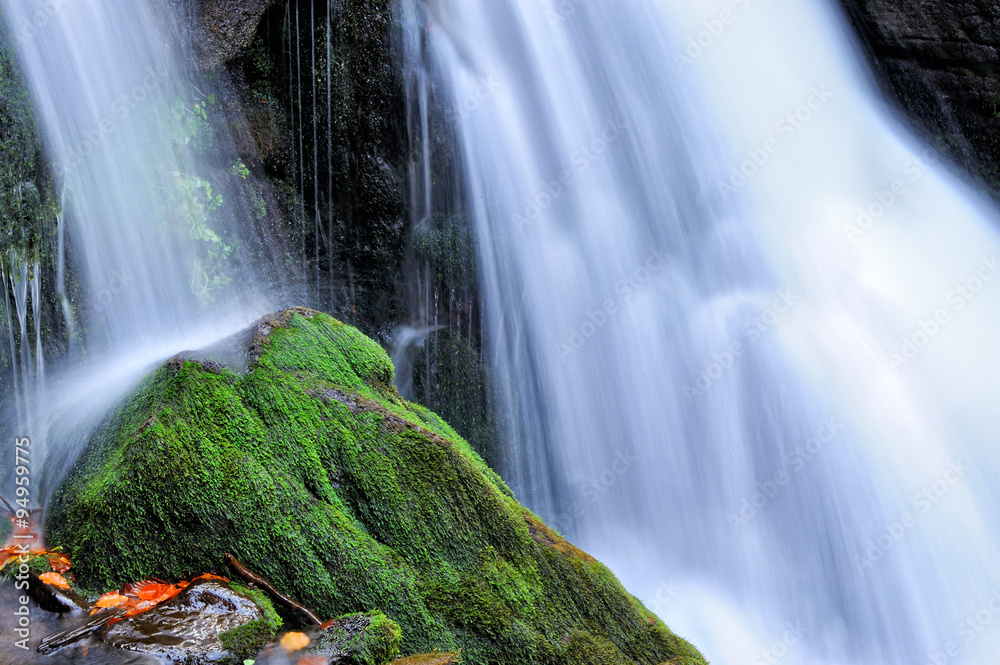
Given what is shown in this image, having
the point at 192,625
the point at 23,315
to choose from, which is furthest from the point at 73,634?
the point at 23,315

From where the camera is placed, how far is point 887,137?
9242mm

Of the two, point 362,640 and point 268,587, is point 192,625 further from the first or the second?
point 362,640

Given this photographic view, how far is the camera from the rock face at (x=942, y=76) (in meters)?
9.66

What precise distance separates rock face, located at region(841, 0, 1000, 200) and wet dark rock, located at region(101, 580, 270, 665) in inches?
421

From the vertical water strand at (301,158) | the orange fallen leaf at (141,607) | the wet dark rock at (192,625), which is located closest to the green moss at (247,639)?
the wet dark rock at (192,625)

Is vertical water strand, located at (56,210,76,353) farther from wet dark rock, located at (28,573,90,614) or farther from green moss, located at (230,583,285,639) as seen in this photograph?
green moss, located at (230,583,285,639)

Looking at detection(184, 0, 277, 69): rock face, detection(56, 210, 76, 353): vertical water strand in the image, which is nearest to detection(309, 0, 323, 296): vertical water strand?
detection(184, 0, 277, 69): rock face

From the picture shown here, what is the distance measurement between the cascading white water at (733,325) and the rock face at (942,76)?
38.7 inches

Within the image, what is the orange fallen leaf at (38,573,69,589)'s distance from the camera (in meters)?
2.26

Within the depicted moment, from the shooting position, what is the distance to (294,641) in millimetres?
2289

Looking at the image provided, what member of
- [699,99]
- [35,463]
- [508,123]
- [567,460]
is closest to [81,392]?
[35,463]

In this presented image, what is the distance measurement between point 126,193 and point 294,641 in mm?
4152

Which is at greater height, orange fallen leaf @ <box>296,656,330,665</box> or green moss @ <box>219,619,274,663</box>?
green moss @ <box>219,619,274,663</box>

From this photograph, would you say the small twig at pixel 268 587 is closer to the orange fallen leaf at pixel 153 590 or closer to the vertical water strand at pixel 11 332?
the orange fallen leaf at pixel 153 590
